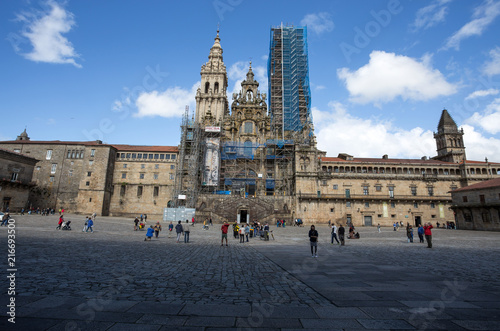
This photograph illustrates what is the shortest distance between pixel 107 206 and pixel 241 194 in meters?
28.4

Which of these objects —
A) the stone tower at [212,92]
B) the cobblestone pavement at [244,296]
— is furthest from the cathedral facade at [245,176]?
the cobblestone pavement at [244,296]

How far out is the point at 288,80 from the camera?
5912 centimetres

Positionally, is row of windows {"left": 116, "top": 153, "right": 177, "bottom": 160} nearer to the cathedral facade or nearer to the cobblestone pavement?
the cathedral facade

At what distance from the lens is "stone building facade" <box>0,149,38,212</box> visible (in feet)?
126

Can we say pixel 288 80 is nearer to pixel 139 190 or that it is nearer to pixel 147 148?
pixel 147 148

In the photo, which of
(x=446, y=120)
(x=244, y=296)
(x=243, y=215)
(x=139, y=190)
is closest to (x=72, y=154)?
(x=139, y=190)

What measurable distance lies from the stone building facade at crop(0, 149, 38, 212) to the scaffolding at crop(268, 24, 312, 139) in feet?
149

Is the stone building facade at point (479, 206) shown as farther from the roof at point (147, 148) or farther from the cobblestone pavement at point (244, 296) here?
the roof at point (147, 148)

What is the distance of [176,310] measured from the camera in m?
4.59

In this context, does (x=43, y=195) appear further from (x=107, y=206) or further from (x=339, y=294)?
(x=339, y=294)

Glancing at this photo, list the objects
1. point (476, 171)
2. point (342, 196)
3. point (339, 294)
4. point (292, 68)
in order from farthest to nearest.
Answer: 1. point (292, 68)
2. point (476, 171)
3. point (342, 196)
4. point (339, 294)

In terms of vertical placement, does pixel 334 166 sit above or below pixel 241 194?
above

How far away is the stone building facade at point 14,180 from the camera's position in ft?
126

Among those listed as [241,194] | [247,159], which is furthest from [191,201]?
[247,159]
